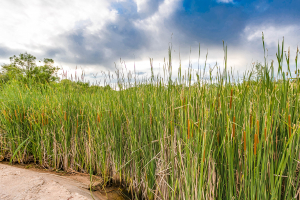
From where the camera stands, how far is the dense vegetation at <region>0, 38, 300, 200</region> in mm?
1355

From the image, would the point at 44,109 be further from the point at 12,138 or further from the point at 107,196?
the point at 107,196

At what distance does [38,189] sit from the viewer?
2.23 m

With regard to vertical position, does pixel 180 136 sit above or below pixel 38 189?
above

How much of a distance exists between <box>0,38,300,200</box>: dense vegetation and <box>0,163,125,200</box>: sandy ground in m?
0.28

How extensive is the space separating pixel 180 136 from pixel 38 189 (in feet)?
6.64

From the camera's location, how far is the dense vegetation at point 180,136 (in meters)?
1.35

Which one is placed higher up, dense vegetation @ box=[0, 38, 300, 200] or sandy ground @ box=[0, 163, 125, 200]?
dense vegetation @ box=[0, 38, 300, 200]

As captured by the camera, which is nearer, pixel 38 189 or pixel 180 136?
pixel 180 136

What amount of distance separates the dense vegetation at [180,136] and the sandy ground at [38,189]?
28 cm

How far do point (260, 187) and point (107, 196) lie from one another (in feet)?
6.69

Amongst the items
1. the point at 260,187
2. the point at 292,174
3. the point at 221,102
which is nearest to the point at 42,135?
the point at 221,102

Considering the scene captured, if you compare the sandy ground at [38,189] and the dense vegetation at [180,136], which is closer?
the dense vegetation at [180,136]

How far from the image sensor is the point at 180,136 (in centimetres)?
186

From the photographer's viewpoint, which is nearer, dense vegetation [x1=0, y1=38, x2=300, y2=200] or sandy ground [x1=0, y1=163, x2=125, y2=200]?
dense vegetation [x1=0, y1=38, x2=300, y2=200]
